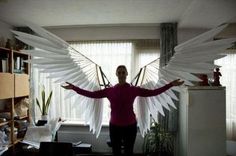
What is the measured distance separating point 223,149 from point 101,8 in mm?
2682

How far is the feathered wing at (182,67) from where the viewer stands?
1752 millimetres

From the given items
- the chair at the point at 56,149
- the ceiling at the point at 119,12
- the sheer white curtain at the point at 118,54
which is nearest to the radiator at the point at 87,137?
the sheer white curtain at the point at 118,54

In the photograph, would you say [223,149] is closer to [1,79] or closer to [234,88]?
[234,88]

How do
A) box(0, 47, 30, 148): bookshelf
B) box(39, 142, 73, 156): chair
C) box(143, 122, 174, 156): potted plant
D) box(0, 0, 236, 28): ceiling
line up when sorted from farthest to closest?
box(143, 122, 174, 156): potted plant < box(0, 47, 30, 148): bookshelf < box(0, 0, 236, 28): ceiling < box(39, 142, 73, 156): chair

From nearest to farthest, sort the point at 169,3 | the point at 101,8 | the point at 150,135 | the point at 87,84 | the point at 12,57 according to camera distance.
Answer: the point at 87,84
the point at 169,3
the point at 101,8
the point at 12,57
the point at 150,135

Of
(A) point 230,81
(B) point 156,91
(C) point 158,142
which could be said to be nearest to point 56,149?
(B) point 156,91

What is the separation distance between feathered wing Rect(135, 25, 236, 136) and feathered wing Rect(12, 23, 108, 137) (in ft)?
1.49

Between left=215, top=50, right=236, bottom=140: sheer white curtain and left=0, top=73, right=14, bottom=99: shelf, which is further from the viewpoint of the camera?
left=215, top=50, right=236, bottom=140: sheer white curtain

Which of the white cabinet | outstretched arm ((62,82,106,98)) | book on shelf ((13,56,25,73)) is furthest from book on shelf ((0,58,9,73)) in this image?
the white cabinet

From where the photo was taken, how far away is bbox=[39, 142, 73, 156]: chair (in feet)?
7.58

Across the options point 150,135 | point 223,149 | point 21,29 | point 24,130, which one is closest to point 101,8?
point 21,29

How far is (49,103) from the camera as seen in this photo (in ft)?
13.6

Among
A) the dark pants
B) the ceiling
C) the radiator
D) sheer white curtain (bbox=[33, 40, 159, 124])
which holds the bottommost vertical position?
the radiator

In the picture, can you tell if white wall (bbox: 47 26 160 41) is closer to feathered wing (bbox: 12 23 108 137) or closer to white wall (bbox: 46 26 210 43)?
white wall (bbox: 46 26 210 43)
